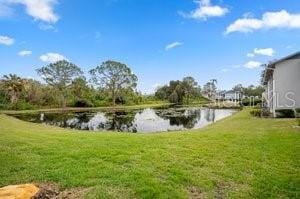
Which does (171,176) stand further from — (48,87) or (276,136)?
(48,87)

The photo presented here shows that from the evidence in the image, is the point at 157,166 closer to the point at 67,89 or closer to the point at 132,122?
the point at 132,122

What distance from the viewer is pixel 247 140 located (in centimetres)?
1237

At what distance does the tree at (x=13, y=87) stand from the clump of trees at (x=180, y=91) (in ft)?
140

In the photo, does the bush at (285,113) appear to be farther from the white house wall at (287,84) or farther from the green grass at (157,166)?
the green grass at (157,166)

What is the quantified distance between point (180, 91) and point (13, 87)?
45080mm

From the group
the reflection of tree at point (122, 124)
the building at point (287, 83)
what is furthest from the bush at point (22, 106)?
the building at point (287, 83)

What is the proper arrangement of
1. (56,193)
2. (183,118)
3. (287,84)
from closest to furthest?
(56,193), (287,84), (183,118)

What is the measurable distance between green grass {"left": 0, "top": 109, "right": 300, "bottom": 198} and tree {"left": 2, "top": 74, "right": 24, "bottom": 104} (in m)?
41.4

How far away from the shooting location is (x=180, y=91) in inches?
3408

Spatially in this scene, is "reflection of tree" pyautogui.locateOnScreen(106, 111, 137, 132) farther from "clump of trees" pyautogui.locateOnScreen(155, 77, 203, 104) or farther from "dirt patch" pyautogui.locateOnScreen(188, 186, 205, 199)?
"clump of trees" pyautogui.locateOnScreen(155, 77, 203, 104)

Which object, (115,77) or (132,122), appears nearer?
(132,122)

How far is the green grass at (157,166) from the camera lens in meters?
7.26

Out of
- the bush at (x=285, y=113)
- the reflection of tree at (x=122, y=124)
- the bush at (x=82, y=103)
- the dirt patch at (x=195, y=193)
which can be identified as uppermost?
the bush at (x=82, y=103)

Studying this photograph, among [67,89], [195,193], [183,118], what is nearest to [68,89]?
[67,89]
